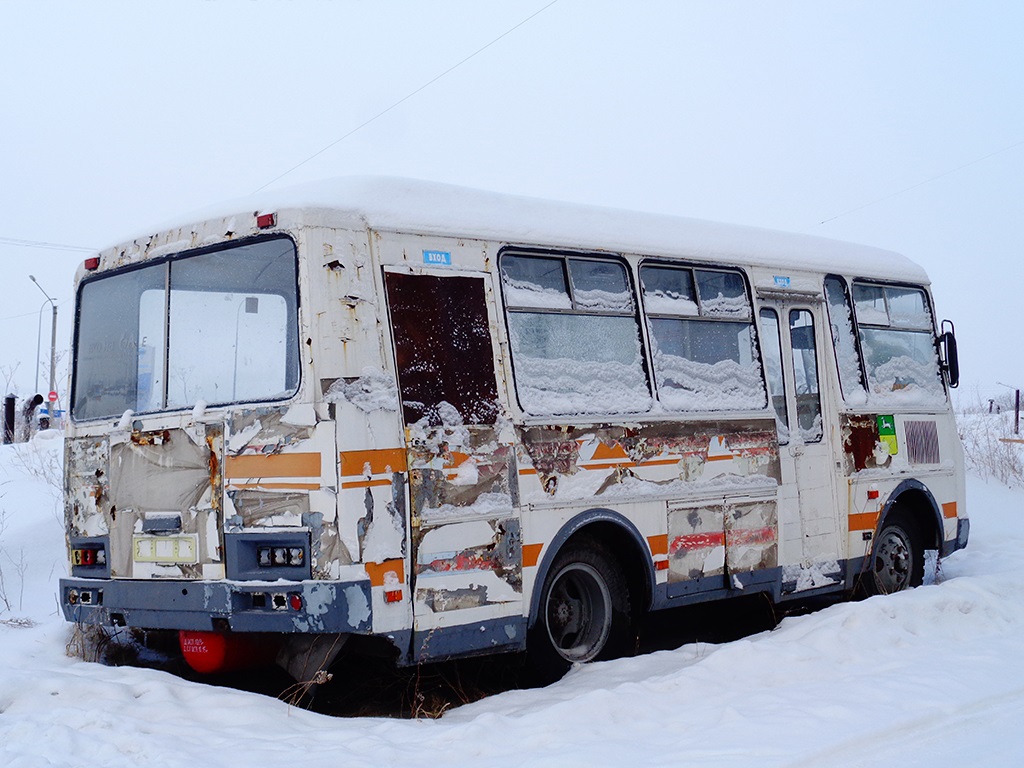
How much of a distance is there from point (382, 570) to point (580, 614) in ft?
6.16

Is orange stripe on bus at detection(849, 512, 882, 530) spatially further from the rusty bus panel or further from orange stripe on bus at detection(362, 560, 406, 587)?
orange stripe on bus at detection(362, 560, 406, 587)

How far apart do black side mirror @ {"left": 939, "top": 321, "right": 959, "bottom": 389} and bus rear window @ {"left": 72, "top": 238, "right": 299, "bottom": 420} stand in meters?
6.66

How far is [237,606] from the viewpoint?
5641 millimetres

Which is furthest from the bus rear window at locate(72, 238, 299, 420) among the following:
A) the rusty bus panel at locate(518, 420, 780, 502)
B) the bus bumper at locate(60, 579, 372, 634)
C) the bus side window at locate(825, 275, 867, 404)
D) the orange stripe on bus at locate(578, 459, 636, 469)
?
the bus side window at locate(825, 275, 867, 404)

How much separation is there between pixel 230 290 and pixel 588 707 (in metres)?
2.98

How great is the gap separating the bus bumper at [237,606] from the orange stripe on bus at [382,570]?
49 mm

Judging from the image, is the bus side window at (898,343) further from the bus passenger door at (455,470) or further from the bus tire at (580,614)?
the bus passenger door at (455,470)

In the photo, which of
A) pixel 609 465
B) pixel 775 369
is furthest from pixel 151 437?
pixel 775 369

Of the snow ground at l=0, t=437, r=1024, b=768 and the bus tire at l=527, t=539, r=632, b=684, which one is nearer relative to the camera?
the snow ground at l=0, t=437, r=1024, b=768

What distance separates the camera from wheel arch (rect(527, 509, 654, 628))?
6363mm

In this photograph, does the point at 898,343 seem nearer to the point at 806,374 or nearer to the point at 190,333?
the point at 806,374

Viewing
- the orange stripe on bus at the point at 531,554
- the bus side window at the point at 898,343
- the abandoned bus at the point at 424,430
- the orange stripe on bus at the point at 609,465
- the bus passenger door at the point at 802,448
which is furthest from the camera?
the bus side window at the point at 898,343

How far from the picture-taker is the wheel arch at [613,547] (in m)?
6.36

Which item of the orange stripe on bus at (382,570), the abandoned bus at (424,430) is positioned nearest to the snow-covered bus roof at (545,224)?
the abandoned bus at (424,430)
